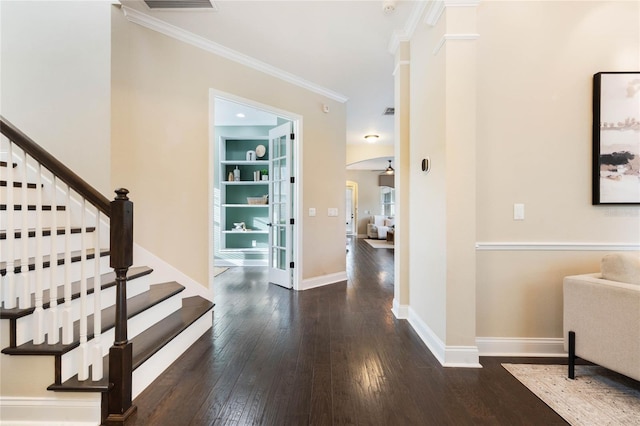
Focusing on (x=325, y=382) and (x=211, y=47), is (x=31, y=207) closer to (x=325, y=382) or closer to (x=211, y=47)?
(x=211, y=47)

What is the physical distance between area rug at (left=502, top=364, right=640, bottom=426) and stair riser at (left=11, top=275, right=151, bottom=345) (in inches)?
110

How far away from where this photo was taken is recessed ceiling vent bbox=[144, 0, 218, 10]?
2348 millimetres

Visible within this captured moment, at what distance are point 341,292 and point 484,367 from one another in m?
2.00

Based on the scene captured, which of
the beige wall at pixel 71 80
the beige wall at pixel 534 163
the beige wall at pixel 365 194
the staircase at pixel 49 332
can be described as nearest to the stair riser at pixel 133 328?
the staircase at pixel 49 332

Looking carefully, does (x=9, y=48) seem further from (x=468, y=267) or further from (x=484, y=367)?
A: (x=484, y=367)

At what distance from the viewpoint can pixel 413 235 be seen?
2.67 m

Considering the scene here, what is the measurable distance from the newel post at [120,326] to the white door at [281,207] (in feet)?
8.18

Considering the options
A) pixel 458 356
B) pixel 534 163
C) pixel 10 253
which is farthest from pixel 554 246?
pixel 10 253

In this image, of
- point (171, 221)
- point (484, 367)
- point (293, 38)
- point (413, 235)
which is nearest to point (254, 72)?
point (293, 38)

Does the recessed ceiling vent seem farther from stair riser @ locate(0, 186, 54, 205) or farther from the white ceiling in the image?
stair riser @ locate(0, 186, 54, 205)

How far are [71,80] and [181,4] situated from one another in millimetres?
1179

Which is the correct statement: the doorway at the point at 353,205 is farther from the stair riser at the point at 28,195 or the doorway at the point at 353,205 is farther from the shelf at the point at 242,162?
the stair riser at the point at 28,195

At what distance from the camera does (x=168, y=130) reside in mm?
2740

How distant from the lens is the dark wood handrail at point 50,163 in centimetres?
138
